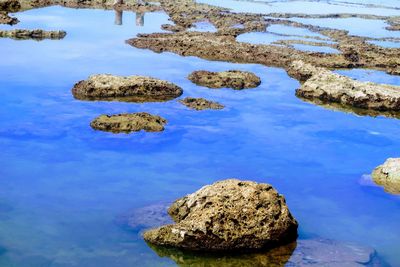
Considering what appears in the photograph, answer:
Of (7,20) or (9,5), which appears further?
(9,5)

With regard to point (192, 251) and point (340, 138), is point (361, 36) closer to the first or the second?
point (340, 138)

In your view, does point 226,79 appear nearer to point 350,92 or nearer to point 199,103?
point 199,103

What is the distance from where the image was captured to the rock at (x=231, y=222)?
23.7 feet

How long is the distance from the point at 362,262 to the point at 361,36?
66.1 feet

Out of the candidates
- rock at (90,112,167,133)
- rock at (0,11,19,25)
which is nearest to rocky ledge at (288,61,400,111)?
rock at (90,112,167,133)

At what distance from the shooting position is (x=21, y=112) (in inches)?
478

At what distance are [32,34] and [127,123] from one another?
10.7 metres

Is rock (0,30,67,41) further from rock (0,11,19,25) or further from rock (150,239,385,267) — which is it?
A: rock (150,239,385,267)

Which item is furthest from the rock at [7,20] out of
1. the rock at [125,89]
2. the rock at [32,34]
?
the rock at [125,89]

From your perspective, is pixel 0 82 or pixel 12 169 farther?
pixel 0 82

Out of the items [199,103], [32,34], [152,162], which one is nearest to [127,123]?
[152,162]

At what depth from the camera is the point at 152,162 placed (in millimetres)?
10156

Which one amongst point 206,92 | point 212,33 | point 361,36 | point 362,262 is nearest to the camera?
point 362,262

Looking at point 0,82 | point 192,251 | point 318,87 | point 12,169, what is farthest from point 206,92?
point 192,251
